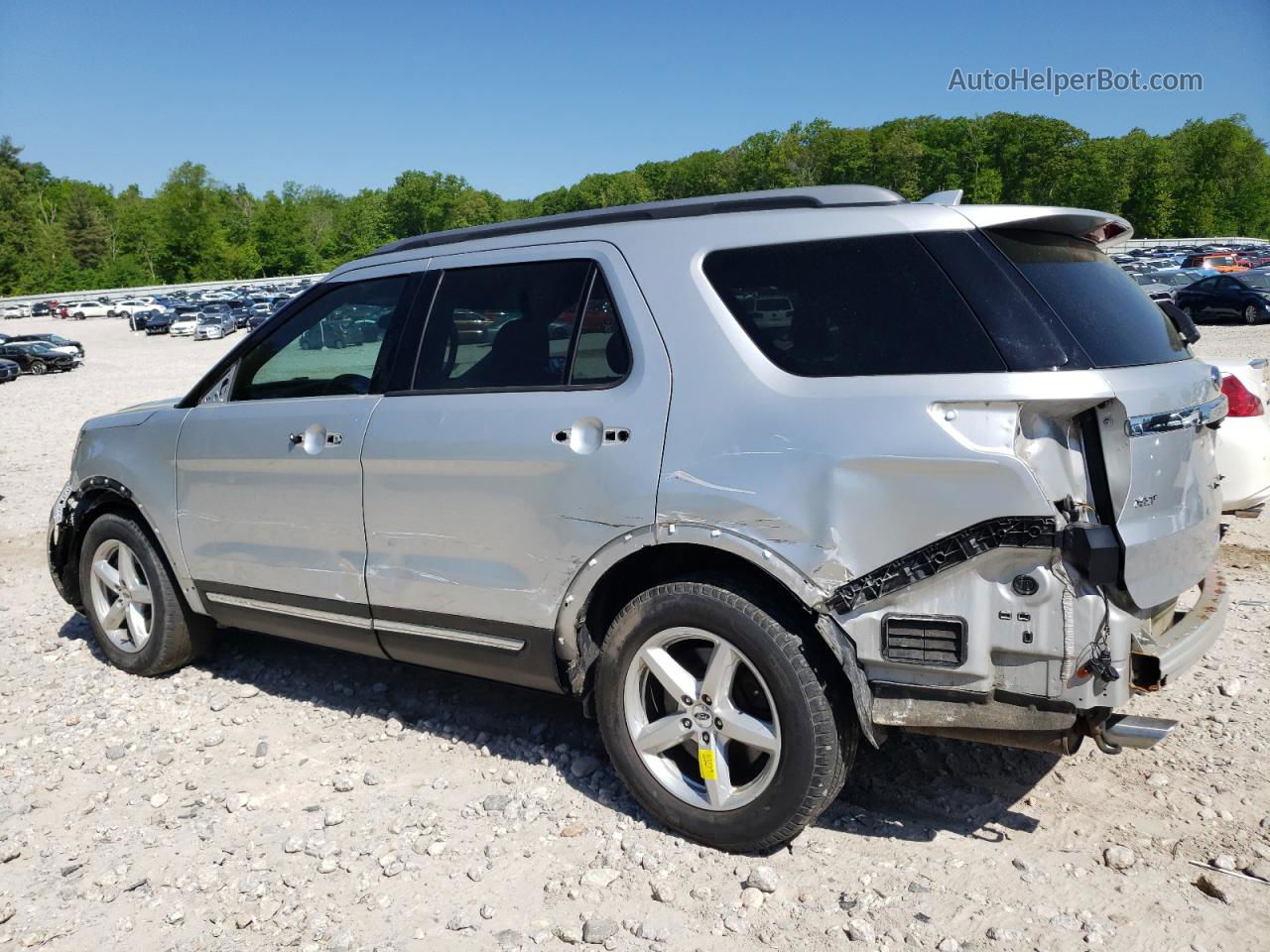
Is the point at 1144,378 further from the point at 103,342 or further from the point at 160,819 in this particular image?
the point at 103,342

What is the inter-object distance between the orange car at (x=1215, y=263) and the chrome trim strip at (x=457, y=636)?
5586 cm

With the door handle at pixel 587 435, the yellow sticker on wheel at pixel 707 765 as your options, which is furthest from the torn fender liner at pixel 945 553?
the door handle at pixel 587 435

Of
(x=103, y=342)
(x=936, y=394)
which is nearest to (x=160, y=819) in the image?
(x=936, y=394)

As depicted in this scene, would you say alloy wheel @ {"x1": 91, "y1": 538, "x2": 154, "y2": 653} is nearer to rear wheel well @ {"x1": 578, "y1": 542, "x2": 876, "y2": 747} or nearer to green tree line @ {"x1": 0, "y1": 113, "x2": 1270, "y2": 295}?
rear wheel well @ {"x1": 578, "y1": 542, "x2": 876, "y2": 747}

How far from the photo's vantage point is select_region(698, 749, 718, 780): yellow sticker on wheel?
10.8ft

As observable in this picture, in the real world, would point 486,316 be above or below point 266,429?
above

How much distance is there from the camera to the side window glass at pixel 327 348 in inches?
165

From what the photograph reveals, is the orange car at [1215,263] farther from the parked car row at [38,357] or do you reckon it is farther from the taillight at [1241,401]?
the taillight at [1241,401]

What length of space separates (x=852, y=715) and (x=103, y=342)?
201 feet

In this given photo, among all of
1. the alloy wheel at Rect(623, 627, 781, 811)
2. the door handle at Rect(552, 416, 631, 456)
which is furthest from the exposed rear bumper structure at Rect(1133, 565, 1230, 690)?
the door handle at Rect(552, 416, 631, 456)

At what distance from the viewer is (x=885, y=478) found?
112 inches

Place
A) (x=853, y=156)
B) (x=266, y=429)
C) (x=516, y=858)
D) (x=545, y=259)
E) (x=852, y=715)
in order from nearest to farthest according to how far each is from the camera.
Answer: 1. (x=852, y=715)
2. (x=516, y=858)
3. (x=545, y=259)
4. (x=266, y=429)
5. (x=853, y=156)

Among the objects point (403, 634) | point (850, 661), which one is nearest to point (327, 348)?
point (403, 634)

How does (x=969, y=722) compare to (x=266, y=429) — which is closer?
(x=969, y=722)
